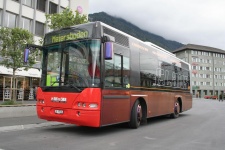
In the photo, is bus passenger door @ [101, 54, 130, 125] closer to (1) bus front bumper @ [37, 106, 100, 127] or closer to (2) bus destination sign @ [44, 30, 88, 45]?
(1) bus front bumper @ [37, 106, 100, 127]

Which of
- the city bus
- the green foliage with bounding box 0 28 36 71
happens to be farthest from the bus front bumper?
the green foliage with bounding box 0 28 36 71

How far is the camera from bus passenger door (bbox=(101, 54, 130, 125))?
26.9ft

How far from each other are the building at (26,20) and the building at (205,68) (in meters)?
75.5

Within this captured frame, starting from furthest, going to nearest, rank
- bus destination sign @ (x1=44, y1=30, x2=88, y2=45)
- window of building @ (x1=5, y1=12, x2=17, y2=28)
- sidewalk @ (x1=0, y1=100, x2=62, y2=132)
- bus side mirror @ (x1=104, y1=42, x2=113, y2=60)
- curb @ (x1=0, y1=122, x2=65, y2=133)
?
window of building @ (x1=5, y1=12, x2=17, y2=28) < sidewalk @ (x1=0, y1=100, x2=62, y2=132) < curb @ (x1=0, y1=122, x2=65, y2=133) < bus destination sign @ (x1=44, y1=30, x2=88, y2=45) < bus side mirror @ (x1=104, y1=42, x2=113, y2=60)

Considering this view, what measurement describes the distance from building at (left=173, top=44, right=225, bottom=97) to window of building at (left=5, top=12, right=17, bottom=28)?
265ft

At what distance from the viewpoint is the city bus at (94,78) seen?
794 centimetres

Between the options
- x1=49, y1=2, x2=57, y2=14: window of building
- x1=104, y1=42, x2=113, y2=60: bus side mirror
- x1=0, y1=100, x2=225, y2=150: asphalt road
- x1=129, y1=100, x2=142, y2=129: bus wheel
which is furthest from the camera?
x1=49, y1=2, x2=57, y2=14: window of building

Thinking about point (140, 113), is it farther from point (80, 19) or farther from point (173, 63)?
point (80, 19)

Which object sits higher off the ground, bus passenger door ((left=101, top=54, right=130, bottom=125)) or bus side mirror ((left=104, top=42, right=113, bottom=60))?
Answer: bus side mirror ((left=104, top=42, right=113, bottom=60))

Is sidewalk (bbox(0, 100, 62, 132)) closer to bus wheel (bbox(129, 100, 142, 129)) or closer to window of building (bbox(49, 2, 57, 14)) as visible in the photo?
bus wheel (bbox(129, 100, 142, 129))

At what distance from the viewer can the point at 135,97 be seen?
9.92m

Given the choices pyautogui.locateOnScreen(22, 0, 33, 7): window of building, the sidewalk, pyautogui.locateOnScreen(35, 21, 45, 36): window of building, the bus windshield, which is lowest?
the sidewalk

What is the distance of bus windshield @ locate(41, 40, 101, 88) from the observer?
26.3ft

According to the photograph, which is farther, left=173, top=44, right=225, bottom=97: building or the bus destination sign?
left=173, top=44, right=225, bottom=97: building
